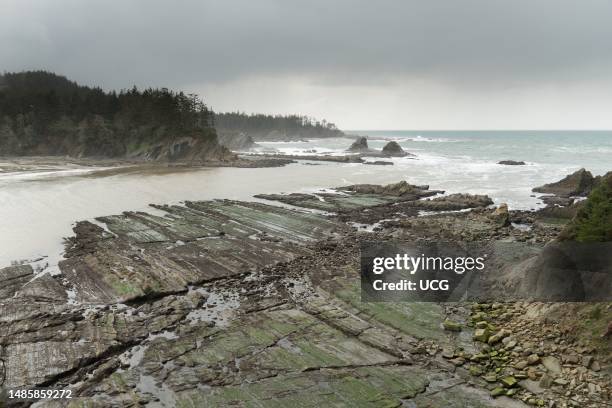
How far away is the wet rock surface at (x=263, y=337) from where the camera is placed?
1084 cm

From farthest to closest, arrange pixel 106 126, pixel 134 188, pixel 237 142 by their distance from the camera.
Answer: pixel 237 142 < pixel 106 126 < pixel 134 188

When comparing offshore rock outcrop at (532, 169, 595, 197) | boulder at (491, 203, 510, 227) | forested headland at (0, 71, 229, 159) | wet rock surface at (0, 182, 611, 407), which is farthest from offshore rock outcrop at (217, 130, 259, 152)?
wet rock surface at (0, 182, 611, 407)

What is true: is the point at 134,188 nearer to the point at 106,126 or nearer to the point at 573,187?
the point at 573,187

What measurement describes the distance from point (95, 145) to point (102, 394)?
101 meters

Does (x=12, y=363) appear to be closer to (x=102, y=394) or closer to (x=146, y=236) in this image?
(x=102, y=394)

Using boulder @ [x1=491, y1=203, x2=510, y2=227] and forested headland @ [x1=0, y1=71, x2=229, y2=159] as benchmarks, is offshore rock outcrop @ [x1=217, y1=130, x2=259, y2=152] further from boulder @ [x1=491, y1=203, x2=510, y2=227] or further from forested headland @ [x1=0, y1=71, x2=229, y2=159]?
boulder @ [x1=491, y1=203, x2=510, y2=227]

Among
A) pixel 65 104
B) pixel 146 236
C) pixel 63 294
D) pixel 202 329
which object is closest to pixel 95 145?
pixel 65 104

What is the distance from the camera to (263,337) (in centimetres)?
1382

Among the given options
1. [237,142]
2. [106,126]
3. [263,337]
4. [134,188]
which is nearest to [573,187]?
[263,337]

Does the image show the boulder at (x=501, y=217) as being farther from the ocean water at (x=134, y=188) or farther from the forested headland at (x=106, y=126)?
the forested headland at (x=106, y=126)

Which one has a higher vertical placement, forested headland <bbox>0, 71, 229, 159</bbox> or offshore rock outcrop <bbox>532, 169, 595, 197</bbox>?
forested headland <bbox>0, 71, 229, 159</bbox>

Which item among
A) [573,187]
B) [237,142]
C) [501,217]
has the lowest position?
[501,217]

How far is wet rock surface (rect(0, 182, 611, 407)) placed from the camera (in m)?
10.8

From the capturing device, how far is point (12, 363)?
12227mm
